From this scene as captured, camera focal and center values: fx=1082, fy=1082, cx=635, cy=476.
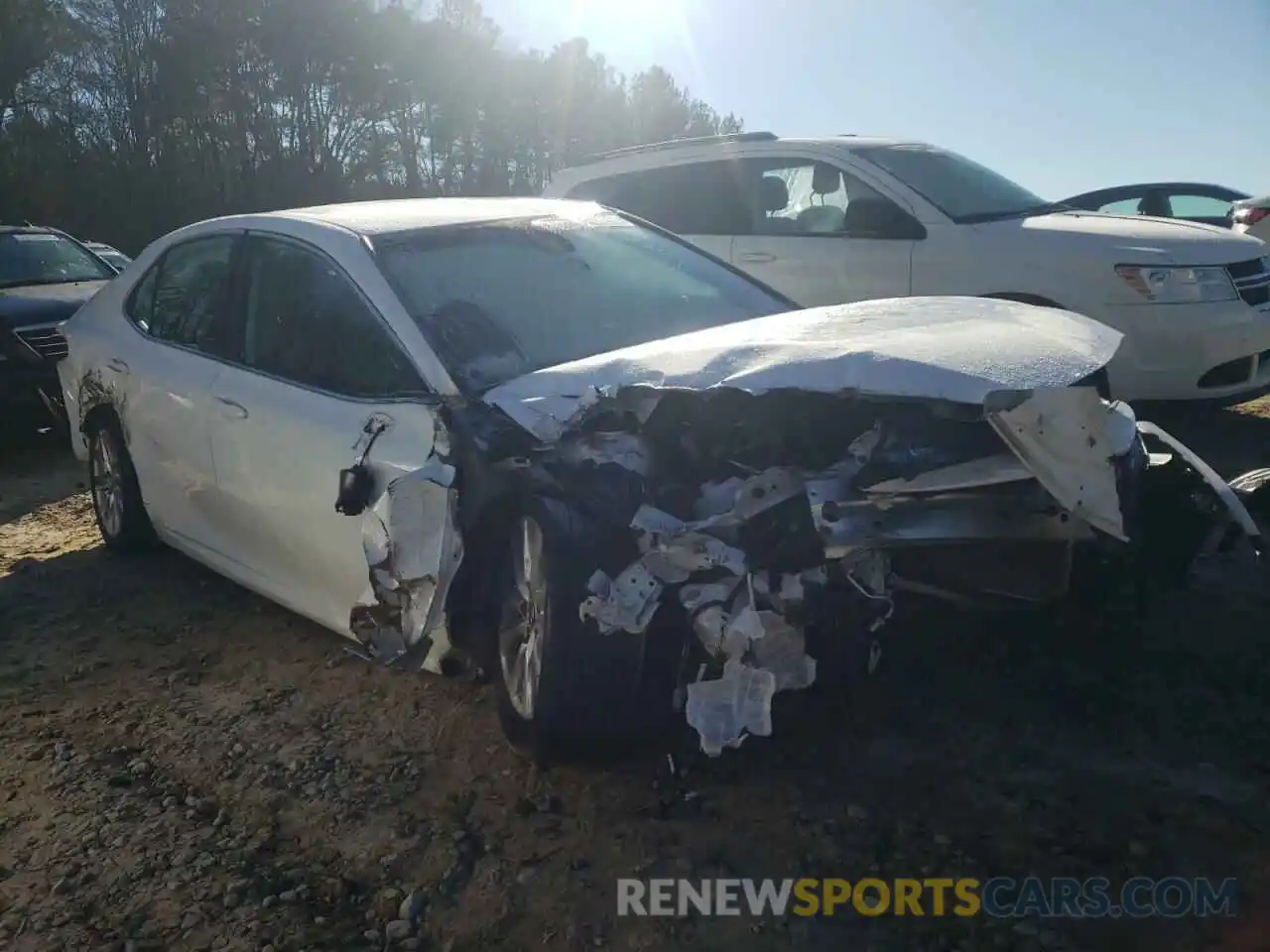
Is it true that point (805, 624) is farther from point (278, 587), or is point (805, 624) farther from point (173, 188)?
point (173, 188)

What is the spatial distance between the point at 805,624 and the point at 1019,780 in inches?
29.4

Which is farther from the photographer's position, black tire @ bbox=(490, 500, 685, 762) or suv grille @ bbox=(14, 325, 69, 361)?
suv grille @ bbox=(14, 325, 69, 361)

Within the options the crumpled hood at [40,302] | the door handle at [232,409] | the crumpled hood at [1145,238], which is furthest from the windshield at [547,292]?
the crumpled hood at [40,302]

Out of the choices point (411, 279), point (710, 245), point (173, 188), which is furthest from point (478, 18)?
point (411, 279)

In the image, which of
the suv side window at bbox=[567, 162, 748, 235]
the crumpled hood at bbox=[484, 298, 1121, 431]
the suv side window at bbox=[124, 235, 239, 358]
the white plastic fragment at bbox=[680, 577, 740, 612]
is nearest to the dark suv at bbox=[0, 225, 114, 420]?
the suv side window at bbox=[124, 235, 239, 358]

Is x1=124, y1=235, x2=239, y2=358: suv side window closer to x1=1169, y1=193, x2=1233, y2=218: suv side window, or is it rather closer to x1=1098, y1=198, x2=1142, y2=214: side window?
x1=1098, y1=198, x2=1142, y2=214: side window

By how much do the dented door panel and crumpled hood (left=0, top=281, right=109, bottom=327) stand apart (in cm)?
490

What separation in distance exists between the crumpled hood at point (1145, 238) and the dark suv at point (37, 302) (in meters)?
6.10

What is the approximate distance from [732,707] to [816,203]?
4850 mm

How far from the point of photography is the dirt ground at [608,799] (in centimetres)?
244

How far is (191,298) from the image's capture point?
4.40m

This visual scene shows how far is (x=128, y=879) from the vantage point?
2.72 metres

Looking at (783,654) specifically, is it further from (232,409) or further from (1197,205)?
(1197,205)

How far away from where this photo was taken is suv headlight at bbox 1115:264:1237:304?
5.66m
